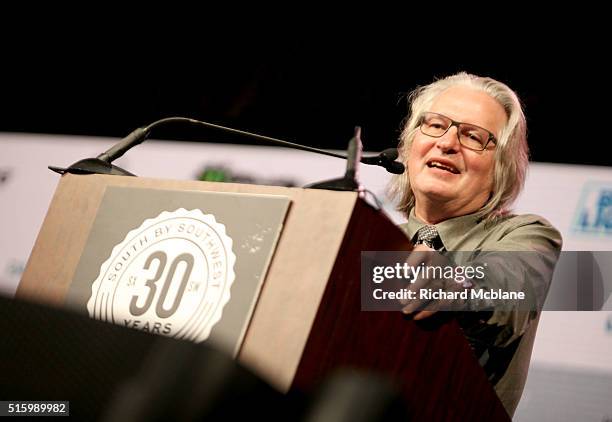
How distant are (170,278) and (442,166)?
1.08 m

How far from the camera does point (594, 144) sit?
2330mm

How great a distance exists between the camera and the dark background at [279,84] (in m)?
2.41

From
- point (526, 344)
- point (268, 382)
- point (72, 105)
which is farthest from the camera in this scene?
point (72, 105)

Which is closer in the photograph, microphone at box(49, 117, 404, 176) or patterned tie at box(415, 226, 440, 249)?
microphone at box(49, 117, 404, 176)

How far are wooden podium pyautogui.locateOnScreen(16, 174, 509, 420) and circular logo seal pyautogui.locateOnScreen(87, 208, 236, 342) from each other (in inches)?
2.3

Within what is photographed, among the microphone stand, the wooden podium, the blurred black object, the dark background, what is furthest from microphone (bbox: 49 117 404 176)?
the dark background

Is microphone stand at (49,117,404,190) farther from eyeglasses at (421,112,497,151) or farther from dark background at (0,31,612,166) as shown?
dark background at (0,31,612,166)

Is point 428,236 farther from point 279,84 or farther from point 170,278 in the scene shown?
point 279,84

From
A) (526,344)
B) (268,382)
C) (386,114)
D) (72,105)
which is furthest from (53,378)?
(72,105)

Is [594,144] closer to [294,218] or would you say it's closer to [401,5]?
[401,5]

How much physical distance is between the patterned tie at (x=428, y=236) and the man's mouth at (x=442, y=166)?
167 millimetres

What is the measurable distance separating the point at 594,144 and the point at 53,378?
2.08m

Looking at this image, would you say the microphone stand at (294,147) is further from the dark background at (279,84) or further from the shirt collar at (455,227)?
the dark background at (279,84)

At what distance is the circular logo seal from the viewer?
867mm
